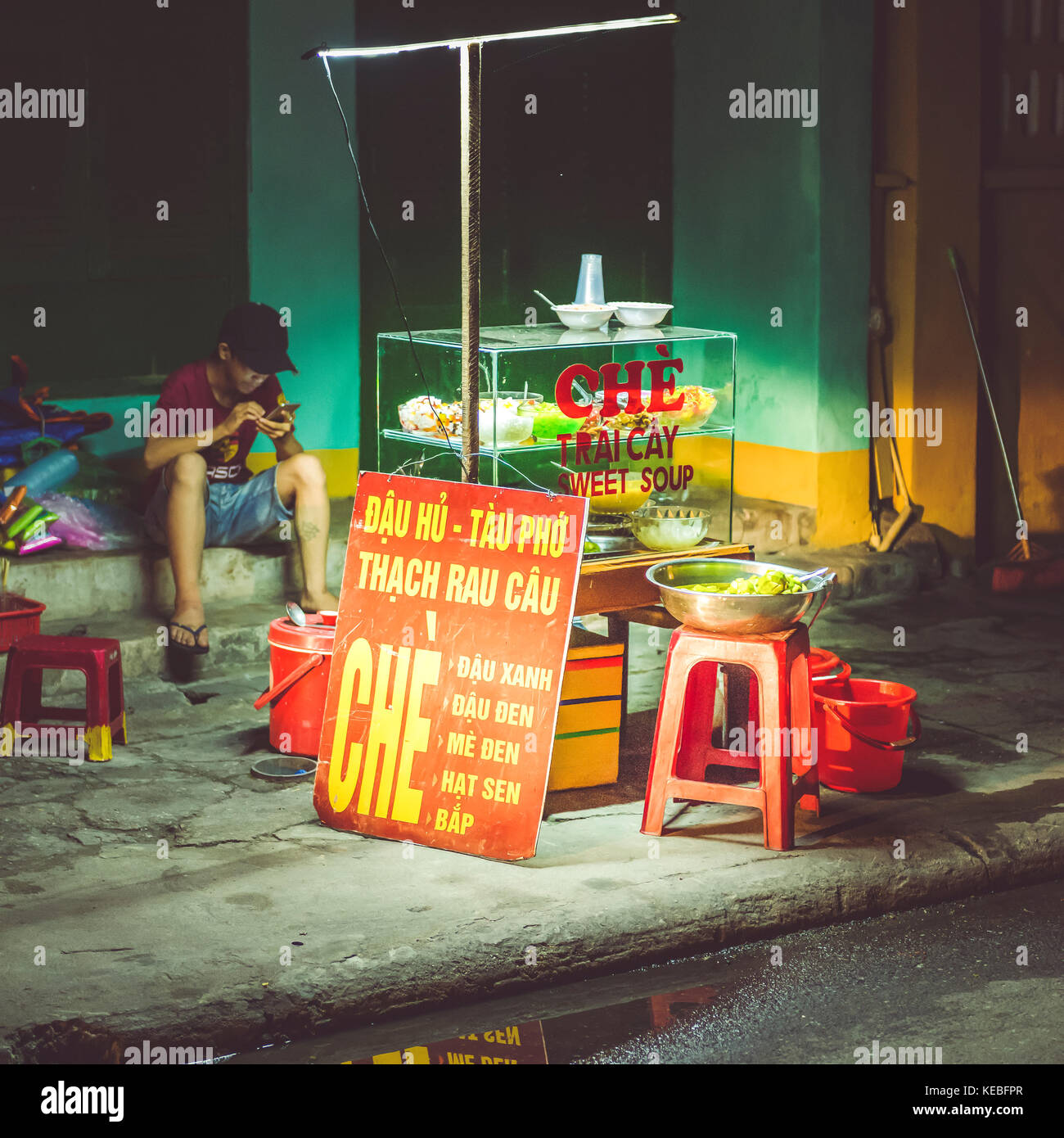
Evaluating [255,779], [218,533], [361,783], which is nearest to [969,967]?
[361,783]

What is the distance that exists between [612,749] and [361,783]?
1062mm

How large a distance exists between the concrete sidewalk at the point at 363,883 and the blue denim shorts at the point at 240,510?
125cm

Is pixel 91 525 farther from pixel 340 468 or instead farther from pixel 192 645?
pixel 340 468

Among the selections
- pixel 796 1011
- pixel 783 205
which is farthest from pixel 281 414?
pixel 796 1011

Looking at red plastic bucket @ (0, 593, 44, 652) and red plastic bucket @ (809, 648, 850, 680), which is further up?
red plastic bucket @ (0, 593, 44, 652)

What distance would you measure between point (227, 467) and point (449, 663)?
9.49 ft

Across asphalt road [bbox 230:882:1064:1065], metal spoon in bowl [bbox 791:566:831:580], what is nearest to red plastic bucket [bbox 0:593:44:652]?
Answer: asphalt road [bbox 230:882:1064:1065]

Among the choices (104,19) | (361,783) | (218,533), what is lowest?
(361,783)

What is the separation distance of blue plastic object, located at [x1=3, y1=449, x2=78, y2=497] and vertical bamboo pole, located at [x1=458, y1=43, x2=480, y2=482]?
2976mm

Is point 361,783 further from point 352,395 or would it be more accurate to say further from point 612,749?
point 352,395

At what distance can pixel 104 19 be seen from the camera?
850cm

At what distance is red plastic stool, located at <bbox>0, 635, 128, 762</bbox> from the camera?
21.7 feet

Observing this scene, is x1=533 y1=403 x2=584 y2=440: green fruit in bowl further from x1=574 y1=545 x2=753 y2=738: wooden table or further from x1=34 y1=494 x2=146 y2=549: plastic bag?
x1=34 y1=494 x2=146 y2=549: plastic bag

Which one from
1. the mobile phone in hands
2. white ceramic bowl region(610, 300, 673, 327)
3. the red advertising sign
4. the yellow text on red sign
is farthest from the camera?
the mobile phone in hands
